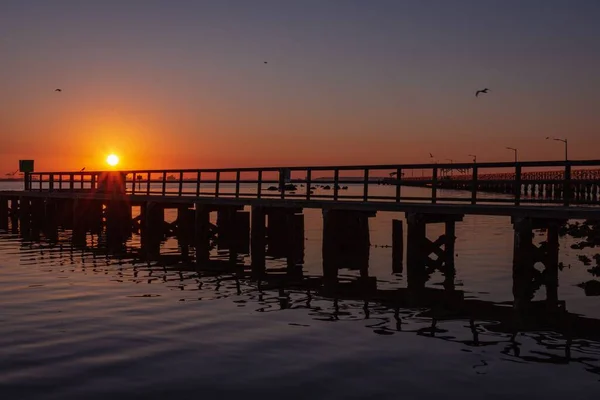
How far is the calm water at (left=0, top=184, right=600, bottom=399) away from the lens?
365 inches

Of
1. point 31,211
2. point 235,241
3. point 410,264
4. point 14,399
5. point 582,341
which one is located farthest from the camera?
point 31,211

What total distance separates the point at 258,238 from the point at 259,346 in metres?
14.8

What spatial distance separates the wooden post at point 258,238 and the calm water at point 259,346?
5673mm

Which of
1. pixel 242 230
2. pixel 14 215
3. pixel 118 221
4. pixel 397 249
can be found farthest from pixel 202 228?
pixel 14 215

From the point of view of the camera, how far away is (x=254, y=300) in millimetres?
16250

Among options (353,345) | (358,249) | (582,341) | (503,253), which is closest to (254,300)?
(353,345)

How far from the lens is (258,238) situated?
26.3m

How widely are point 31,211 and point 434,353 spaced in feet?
120

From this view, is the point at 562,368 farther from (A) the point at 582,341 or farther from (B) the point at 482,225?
(B) the point at 482,225

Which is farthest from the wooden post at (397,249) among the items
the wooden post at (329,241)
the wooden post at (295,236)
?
the wooden post at (295,236)

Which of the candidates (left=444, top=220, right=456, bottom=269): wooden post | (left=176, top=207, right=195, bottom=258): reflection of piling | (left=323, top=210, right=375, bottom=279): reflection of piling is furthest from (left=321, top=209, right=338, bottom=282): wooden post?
(left=176, top=207, right=195, bottom=258): reflection of piling

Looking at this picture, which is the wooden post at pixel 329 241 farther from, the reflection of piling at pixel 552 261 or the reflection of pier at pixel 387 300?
the reflection of piling at pixel 552 261

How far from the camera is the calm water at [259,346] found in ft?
30.4

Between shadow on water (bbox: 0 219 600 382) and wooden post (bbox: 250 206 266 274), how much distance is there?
0.52 m
